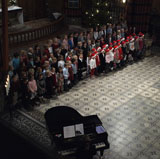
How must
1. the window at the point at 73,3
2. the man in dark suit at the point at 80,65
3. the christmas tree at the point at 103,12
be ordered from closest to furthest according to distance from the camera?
the man in dark suit at the point at 80,65
the christmas tree at the point at 103,12
the window at the point at 73,3

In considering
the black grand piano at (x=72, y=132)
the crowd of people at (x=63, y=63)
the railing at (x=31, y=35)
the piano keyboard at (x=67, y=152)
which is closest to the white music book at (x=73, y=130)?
the black grand piano at (x=72, y=132)

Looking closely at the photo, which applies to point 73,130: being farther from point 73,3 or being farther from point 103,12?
point 73,3

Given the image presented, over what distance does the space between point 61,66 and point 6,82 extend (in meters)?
3.21

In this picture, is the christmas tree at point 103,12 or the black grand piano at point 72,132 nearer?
the black grand piano at point 72,132

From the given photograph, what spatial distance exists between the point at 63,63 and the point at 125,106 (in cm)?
295

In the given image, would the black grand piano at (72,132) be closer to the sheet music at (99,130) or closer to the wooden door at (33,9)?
the sheet music at (99,130)

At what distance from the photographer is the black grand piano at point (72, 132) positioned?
6.93 metres

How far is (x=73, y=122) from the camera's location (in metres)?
7.13

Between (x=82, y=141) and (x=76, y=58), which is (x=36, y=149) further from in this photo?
(x=76, y=58)

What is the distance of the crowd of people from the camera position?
981 cm

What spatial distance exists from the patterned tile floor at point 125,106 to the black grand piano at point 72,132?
1.00m

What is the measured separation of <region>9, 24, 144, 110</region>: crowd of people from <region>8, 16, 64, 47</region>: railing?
2532 millimetres

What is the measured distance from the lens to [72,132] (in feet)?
22.9

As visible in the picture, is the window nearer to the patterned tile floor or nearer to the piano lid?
the patterned tile floor
